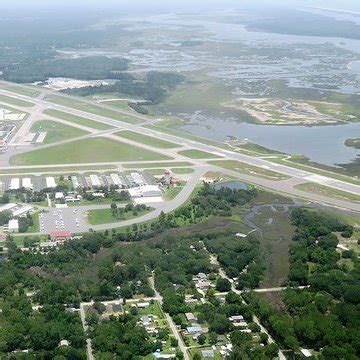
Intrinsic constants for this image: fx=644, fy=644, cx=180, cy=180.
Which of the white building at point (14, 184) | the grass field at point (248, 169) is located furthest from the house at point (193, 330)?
the grass field at point (248, 169)

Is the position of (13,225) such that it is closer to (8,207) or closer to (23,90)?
(8,207)

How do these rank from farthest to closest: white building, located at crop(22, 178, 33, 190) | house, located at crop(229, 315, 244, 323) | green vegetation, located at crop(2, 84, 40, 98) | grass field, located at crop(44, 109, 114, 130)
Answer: green vegetation, located at crop(2, 84, 40, 98)
grass field, located at crop(44, 109, 114, 130)
white building, located at crop(22, 178, 33, 190)
house, located at crop(229, 315, 244, 323)

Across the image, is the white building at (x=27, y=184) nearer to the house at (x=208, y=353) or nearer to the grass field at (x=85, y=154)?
the grass field at (x=85, y=154)

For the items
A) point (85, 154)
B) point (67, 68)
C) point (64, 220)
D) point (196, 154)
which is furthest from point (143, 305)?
point (67, 68)

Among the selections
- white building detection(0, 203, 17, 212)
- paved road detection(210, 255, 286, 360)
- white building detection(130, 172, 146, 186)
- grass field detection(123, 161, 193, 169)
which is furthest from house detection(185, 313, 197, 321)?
grass field detection(123, 161, 193, 169)

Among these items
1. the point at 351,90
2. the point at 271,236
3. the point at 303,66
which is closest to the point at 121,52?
the point at 303,66

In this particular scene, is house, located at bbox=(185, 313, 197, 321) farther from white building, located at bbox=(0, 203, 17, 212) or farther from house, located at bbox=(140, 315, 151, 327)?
white building, located at bbox=(0, 203, 17, 212)
